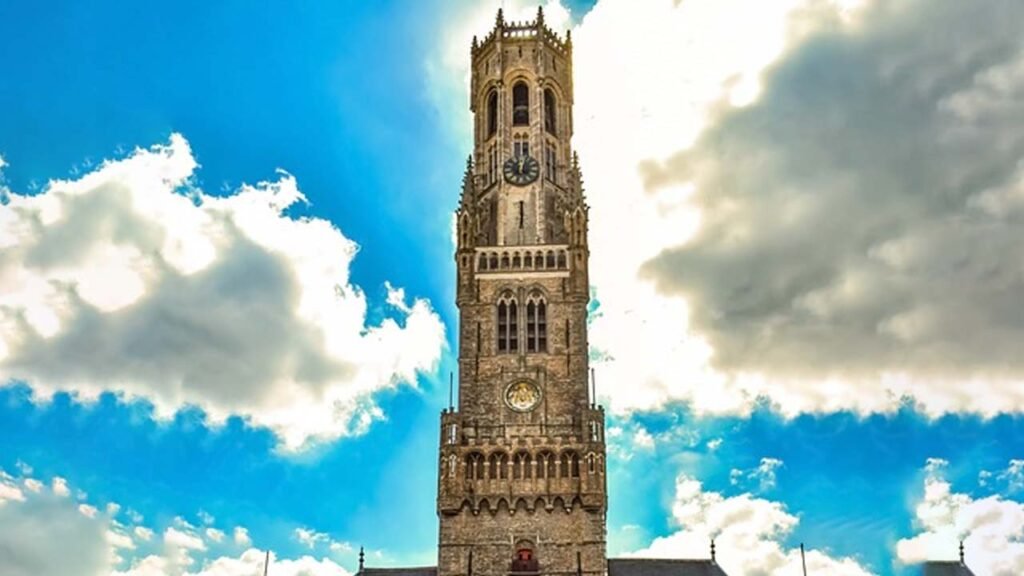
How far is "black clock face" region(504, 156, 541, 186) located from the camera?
96250mm

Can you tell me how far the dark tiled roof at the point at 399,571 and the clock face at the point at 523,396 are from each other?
13.5 meters

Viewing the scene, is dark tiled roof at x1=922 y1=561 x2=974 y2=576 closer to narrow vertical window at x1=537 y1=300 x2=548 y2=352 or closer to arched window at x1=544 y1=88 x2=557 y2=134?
narrow vertical window at x1=537 y1=300 x2=548 y2=352

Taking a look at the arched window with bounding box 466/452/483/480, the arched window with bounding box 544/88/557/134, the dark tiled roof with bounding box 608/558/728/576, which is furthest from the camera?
the arched window with bounding box 544/88/557/134

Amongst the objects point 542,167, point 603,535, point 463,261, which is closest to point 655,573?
point 603,535

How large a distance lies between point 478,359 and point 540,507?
42.1ft

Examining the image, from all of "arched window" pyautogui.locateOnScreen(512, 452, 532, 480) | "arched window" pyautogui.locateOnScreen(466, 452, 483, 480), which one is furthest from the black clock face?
"arched window" pyautogui.locateOnScreen(466, 452, 483, 480)

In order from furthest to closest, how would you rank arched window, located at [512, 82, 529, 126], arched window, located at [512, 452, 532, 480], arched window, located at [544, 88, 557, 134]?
arched window, located at [544, 88, 557, 134] → arched window, located at [512, 82, 529, 126] → arched window, located at [512, 452, 532, 480]

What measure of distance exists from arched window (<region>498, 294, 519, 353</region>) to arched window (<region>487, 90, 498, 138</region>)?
17639mm

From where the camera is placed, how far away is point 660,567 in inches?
3381

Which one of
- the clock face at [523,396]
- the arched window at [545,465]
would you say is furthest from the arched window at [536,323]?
the arched window at [545,465]

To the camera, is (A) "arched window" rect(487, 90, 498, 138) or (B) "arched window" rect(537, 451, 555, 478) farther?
(A) "arched window" rect(487, 90, 498, 138)

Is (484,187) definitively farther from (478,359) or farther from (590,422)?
(590,422)

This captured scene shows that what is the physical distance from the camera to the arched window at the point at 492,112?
10068 centimetres

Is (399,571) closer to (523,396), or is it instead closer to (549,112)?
(523,396)
